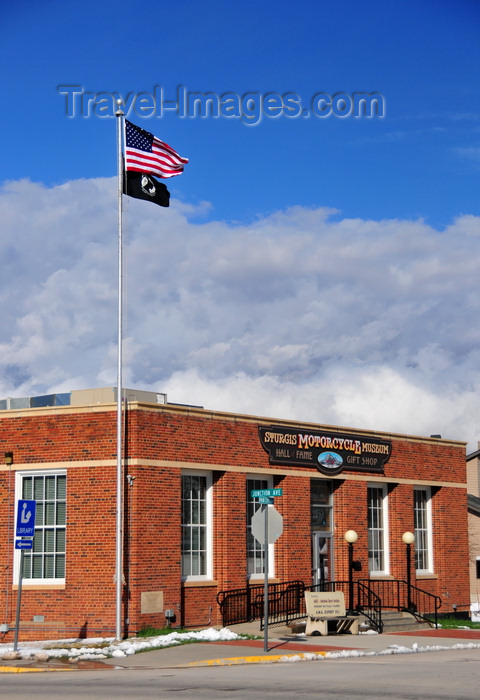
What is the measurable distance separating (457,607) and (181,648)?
15.7 meters

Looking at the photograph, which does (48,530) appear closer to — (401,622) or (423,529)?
(401,622)

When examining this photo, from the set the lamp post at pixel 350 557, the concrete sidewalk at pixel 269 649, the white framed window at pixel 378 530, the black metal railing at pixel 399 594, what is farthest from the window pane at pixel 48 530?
the white framed window at pixel 378 530

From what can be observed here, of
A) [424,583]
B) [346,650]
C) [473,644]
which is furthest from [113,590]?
[424,583]

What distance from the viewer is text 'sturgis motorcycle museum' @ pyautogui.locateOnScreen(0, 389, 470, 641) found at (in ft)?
84.8

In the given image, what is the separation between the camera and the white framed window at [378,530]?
33.2 m

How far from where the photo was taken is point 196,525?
91.7 feet

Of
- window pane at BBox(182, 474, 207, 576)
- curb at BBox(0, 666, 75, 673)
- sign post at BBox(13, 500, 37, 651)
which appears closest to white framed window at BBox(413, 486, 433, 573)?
window pane at BBox(182, 474, 207, 576)

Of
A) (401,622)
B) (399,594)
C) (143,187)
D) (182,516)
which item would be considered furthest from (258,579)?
(143,187)

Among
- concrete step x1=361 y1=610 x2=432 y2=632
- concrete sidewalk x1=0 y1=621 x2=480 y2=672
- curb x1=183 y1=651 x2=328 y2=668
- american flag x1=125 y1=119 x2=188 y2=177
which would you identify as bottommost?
concrete step x1=361 y1=610 x2=432 y2=632

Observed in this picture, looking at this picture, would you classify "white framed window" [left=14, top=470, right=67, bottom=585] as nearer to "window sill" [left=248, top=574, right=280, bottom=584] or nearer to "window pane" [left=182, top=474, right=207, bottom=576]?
"window pane" [left=182, top=474, right=207, bottom=576]

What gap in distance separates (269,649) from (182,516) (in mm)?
5957

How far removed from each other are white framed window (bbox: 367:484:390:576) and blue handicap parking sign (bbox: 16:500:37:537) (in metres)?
13.8

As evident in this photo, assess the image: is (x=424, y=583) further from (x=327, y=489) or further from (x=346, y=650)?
(x=346, y=650)

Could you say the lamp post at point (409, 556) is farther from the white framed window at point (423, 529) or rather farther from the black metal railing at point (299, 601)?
the white framed window at point (423, 529)
